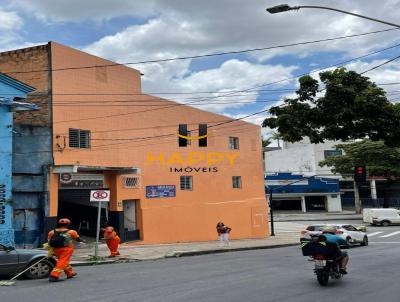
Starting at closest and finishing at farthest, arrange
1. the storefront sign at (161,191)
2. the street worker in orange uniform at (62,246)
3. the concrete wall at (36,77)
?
the street worker in orange uniform at (62,246)
the concrete wall at (36,77)
the storefront sign at (161,191)

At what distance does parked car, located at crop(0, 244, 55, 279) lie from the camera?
12992mm

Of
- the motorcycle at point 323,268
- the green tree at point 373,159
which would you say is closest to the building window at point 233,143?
the motorcycle at point 323,268

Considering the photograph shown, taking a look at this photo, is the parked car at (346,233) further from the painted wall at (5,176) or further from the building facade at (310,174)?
the building facade at (310,174)

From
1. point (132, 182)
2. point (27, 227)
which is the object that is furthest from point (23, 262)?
point (132, 182)

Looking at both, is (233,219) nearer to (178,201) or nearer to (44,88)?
(178,201)

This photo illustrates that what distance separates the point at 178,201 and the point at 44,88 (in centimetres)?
1051

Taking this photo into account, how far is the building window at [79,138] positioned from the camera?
78.8 ft

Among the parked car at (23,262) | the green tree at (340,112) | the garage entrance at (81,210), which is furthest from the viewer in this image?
the garage entrance at (81,210)

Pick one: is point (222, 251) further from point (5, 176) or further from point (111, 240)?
point (5, 176)

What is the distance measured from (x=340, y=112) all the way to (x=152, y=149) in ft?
45.1

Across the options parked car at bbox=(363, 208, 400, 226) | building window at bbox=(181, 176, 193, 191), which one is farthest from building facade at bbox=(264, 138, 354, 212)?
building window at bbox=(181, 176, 193, 191)

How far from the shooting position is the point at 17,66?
953 inches

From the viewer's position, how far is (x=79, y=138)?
2436cm

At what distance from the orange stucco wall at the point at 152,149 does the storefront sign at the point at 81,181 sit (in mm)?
593
